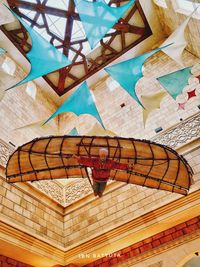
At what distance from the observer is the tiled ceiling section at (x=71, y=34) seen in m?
8.75

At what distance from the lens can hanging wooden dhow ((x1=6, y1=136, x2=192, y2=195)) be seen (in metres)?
3.63

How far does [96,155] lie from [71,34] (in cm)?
723

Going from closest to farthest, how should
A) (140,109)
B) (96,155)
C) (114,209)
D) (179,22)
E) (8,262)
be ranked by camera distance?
(96,155)
(8,262)
(114,209)
(140,109)
(179,22)

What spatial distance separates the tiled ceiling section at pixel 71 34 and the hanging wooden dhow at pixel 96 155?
6.45 metres

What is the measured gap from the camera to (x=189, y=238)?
15.4 ft

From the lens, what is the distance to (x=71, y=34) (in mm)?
9578

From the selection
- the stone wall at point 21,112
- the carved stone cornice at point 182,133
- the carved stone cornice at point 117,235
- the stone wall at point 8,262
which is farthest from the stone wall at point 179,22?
the stone wall at point 8,262

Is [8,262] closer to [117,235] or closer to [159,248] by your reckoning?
[117,235]

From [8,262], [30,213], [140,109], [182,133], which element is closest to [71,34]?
[140,109]

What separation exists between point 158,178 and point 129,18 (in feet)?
24.3

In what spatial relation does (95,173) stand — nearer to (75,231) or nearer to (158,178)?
(158,178)

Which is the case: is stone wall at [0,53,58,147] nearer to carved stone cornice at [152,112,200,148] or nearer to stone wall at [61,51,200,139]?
stone wall at [61,51,200,139]

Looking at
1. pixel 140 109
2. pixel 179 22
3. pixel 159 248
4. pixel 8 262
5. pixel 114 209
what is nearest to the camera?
pixel 159 248

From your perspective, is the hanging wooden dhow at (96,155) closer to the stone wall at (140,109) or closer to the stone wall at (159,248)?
the stone wall at (159,248)
